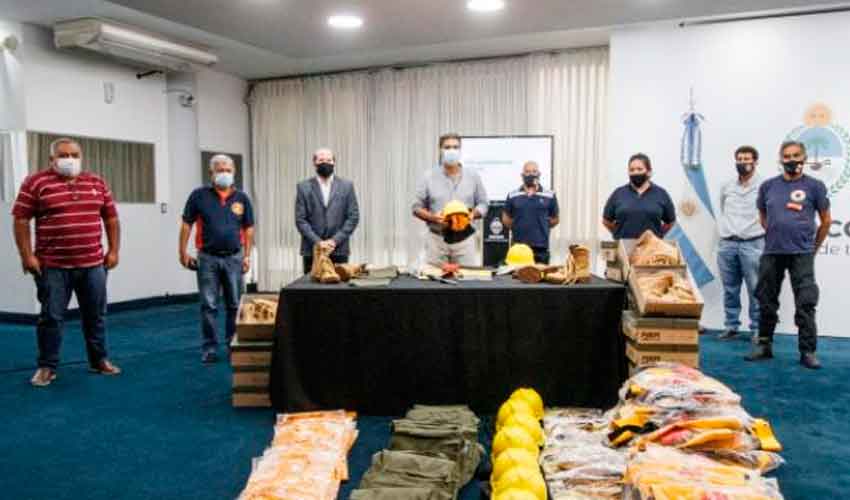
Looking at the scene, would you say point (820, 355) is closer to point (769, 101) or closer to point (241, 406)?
point (769, 101)

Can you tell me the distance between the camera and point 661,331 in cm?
311

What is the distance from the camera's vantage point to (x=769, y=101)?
5.62 meters

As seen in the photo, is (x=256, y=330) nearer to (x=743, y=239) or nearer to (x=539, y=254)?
(x=539, y=254)

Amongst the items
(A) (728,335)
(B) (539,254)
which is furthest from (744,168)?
(B) (539,254)

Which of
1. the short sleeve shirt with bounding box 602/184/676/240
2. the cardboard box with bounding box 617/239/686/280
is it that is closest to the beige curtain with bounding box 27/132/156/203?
the short sleeve shirt with bounding box 602/184/676/240

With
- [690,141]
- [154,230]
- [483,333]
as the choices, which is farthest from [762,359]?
[154,230]

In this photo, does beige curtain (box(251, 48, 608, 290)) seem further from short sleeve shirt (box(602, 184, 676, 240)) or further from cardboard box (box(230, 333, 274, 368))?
cardboard box (box(230, 333, 274, 368))

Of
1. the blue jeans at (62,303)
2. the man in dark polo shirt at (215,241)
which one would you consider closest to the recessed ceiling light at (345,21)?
the man in dark polo shirt at (215,241)

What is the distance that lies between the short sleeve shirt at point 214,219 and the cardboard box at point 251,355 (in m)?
1.28

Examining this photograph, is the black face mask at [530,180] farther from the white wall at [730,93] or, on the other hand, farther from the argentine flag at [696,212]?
the argentine flag at [696,212]

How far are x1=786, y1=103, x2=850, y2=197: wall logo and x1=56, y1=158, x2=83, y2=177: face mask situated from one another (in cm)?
560

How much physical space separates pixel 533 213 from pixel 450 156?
119 cm

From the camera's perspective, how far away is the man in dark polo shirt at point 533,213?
533cm

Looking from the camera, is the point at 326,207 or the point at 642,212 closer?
the point at 326,207
